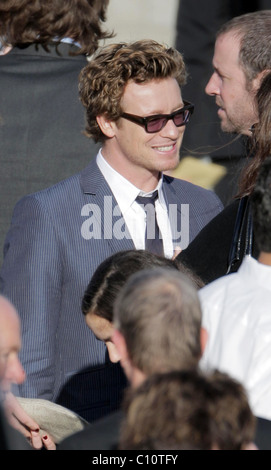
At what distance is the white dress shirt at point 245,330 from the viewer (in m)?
2.23

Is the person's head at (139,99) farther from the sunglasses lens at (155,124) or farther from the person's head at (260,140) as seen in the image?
the person's head at (260,140)

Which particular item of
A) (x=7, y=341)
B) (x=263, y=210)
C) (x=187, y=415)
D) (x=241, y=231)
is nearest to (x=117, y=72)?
(x=241, y=231)

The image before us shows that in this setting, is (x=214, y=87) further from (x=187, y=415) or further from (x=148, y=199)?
(x=187, y=415)

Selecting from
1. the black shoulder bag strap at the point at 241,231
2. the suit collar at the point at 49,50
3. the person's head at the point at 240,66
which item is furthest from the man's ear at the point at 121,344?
the suit collar at the point at 49,50

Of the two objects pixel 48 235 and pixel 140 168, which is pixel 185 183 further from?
pixel 48 235

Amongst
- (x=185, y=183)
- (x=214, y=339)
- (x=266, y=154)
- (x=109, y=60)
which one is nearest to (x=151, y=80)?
(x=109, y=60)

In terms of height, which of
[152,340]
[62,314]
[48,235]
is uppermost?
[152,340]

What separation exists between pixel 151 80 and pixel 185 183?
0.52 m

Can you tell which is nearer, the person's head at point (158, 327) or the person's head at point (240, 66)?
the person's head at point (158, 327)

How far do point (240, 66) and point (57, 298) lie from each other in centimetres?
122

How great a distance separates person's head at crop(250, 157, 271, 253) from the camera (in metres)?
2.31

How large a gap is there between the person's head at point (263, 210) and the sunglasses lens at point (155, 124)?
3.80 feet

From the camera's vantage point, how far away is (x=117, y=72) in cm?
353

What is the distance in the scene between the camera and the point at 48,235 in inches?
130
